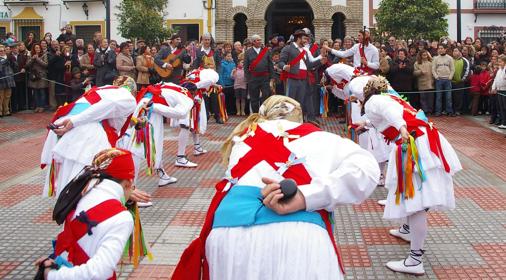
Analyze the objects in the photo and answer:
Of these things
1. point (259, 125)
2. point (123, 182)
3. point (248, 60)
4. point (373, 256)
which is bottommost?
point (373, 256)

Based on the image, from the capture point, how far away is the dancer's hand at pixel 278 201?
3.08m

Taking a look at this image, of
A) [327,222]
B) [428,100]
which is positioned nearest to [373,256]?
[327,222]

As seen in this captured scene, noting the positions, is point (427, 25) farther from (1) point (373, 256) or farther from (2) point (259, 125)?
(2) point (259, 125)

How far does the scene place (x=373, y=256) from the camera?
19.5 ft

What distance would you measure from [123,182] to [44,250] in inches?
118

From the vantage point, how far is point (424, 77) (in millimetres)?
16109

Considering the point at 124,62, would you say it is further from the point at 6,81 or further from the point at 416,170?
the point at 416,170

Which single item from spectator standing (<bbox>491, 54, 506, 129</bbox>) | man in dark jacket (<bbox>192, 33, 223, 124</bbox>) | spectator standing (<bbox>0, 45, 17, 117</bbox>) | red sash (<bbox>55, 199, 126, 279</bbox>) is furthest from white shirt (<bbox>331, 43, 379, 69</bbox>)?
red sash (<bbox>55, 199, 126, 279</bbox>)

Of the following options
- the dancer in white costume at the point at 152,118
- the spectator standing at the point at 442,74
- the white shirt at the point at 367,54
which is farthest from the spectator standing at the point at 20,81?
the spectator standing at the point at 442,74

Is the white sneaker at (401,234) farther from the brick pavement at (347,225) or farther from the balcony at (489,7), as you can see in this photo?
the balcony at (489,7)

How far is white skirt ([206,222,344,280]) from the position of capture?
10.0ft

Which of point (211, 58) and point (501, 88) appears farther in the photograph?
point (211, 58)

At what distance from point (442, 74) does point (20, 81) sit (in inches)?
448

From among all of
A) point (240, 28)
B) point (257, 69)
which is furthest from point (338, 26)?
point (257, 69)
